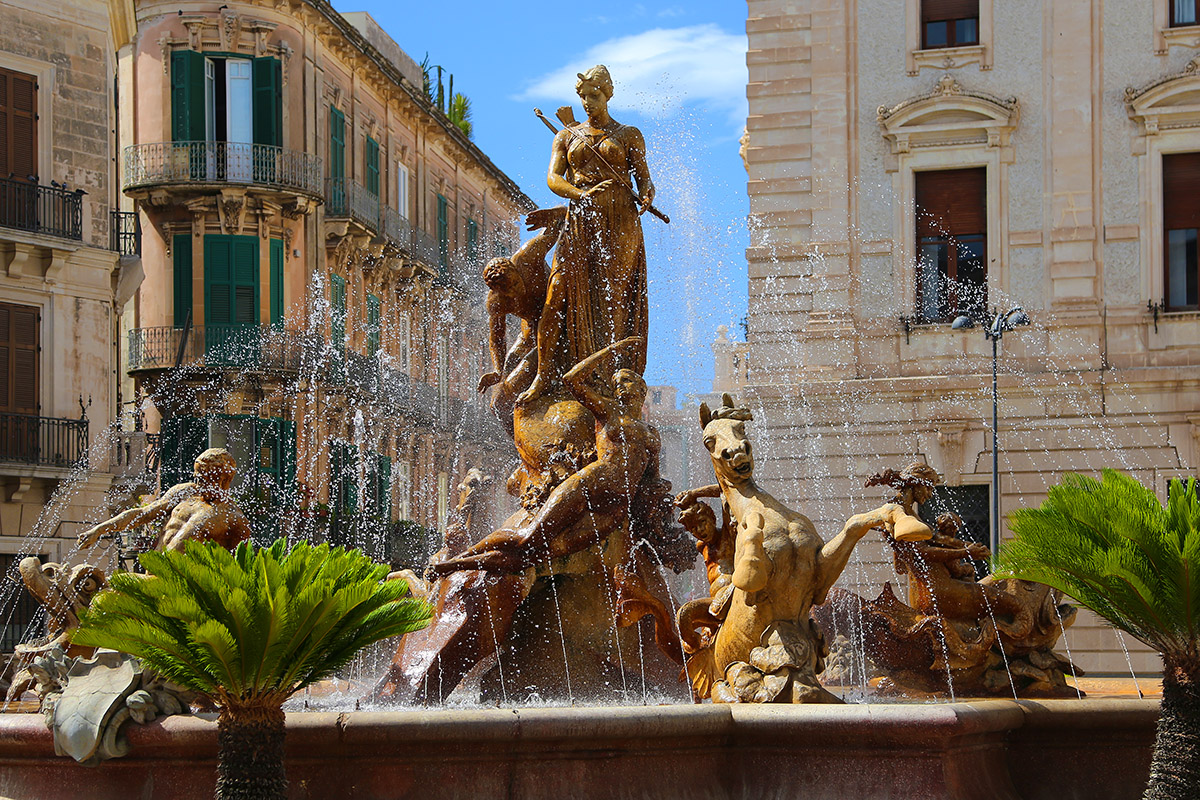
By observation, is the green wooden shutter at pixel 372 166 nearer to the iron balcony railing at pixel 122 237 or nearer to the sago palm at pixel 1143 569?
the iron balcony railing at pixel 122 237

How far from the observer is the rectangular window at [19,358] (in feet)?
81.6

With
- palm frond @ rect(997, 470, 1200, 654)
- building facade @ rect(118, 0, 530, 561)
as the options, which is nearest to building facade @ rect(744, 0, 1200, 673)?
building facade @ rect(118, 0, 530, 561)

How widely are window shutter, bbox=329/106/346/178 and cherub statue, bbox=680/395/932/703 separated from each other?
27422mm

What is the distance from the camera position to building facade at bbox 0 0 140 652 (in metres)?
24.7

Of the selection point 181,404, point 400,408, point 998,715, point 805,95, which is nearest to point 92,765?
point 998,715

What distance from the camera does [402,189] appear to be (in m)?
39.4

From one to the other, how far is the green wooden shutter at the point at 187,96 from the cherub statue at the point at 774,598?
83.8ft

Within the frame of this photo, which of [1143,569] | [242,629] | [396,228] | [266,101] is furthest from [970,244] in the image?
[242,629]

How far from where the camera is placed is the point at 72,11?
1032 inches

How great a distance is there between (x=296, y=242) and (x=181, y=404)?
4.04 m

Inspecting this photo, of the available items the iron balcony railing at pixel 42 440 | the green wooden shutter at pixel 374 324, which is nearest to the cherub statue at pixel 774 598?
the iron balcony railing at pixel 42 440

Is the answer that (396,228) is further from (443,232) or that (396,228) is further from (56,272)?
(56,272)

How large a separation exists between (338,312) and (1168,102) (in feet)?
56.5

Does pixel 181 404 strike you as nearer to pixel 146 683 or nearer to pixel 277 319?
pixel 277 319
